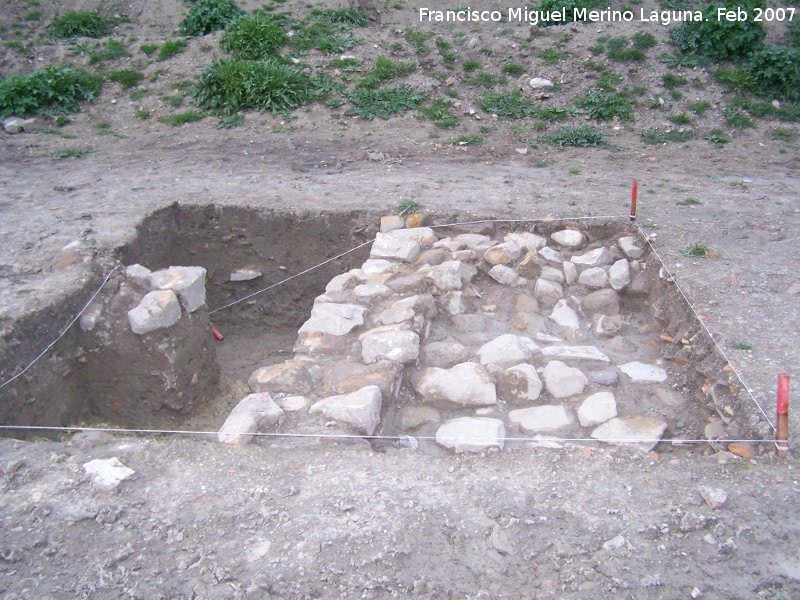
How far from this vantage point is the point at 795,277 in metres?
4.64

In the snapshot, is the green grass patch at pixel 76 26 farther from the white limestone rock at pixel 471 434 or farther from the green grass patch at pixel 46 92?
the white limestone rock at pixel 471 434

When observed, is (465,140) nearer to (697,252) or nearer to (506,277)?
(506,277)

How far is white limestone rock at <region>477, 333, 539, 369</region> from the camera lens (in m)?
4.04

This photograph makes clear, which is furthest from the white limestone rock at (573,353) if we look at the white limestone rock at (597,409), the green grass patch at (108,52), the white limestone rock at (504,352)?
the green grass patch at (108,52)

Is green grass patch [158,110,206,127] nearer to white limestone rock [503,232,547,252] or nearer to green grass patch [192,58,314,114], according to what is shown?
green grass patch [192,58,314,114]

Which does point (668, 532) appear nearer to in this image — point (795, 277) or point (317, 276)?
point (795, 277)

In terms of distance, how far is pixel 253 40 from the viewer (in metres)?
9.29

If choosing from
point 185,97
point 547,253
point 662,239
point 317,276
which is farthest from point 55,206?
point 662,239

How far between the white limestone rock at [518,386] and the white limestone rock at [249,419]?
1.26 m

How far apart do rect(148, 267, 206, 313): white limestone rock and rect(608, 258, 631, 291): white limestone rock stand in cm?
303

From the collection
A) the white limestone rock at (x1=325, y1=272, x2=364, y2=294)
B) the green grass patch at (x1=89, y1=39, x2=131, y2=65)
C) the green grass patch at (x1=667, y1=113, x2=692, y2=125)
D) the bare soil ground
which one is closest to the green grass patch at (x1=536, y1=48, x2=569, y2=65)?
the green grass patch at (x1=667, y1=113, x2=692, y2=125)

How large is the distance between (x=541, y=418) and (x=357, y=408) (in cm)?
102

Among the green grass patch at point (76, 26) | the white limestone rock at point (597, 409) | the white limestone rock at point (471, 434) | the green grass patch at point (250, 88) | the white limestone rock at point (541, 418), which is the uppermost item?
the green grass patch at point (76, 26)

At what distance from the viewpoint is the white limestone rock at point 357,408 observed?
3404 millimetres
